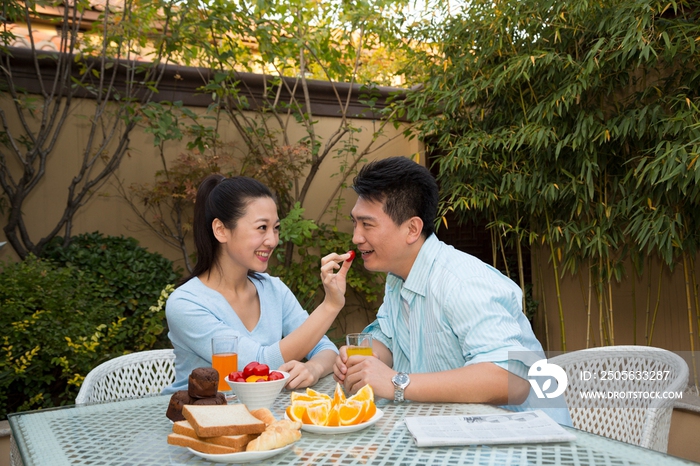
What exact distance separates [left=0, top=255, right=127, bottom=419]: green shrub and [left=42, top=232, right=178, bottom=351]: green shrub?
11.2 inches

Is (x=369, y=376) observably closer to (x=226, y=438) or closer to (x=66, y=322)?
(x=226, y=438)

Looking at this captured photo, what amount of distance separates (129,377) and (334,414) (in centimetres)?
117

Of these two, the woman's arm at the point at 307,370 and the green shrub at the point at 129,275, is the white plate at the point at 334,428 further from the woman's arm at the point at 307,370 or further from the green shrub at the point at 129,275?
the green shrub at the point at 129,275

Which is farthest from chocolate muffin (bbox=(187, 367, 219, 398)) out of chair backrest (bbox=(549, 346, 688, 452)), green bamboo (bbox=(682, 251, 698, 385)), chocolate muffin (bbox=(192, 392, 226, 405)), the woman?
green bamboo (bbox=(682, 251, 698, 385))

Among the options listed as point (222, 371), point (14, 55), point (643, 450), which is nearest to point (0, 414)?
point (222, 371)

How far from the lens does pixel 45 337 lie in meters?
3.05

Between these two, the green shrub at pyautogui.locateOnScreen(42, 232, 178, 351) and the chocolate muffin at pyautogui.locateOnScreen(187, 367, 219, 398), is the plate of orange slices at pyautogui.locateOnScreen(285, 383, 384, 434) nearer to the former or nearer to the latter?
the chocolate muffin at pyautogui.locateOnScreen(187, 367, 219, 398)

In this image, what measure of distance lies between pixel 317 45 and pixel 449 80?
1084 millimetres

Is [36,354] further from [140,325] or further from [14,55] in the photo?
[14,55]

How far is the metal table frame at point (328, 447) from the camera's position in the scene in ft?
3.66

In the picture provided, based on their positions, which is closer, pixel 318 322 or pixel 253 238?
pixel 318 322

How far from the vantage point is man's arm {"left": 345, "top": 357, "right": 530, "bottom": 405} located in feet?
4.92

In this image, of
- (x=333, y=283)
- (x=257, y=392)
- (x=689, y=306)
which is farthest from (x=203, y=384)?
(x=689, y=306)

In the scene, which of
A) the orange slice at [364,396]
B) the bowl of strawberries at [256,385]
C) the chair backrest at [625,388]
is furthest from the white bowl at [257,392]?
the chair backrest at [625,388]
